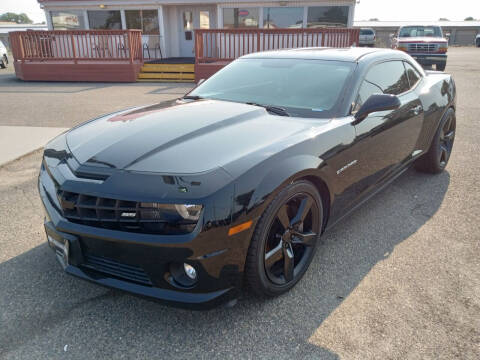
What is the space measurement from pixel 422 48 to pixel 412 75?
13.7 meters

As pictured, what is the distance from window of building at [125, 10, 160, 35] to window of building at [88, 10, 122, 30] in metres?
0.48

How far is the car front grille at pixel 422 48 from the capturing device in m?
15.9

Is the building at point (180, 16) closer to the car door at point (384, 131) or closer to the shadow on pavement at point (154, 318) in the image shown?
the car door at point (384, 131)

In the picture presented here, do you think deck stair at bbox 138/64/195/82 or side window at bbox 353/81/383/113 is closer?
side window at bbox 353/81/383/113

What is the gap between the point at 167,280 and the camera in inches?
81.9

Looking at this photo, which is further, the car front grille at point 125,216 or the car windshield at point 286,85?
the car windshield at point 286,85

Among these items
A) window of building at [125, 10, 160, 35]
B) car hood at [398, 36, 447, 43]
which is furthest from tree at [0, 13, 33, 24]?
car hood at [398, 36, 447, 43]

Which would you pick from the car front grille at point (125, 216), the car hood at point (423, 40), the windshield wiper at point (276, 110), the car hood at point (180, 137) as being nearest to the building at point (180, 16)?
the car hood at point (423, 40)

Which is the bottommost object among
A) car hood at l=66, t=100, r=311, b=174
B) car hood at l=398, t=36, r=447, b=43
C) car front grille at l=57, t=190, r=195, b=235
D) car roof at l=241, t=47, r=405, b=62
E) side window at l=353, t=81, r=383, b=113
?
car front grille at l=57, t=190, r=195, b=235

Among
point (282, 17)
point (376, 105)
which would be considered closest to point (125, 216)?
point (376, 105)

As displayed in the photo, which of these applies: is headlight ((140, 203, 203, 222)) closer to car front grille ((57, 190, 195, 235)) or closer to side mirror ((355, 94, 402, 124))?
car front grille ((57, 190, 195, 235))

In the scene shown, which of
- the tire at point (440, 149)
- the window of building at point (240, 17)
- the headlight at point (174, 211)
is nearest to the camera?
the headlight at point (174, 211)

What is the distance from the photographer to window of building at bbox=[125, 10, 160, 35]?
17.4 m

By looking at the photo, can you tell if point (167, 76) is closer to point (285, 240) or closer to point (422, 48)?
point (422, 48)
